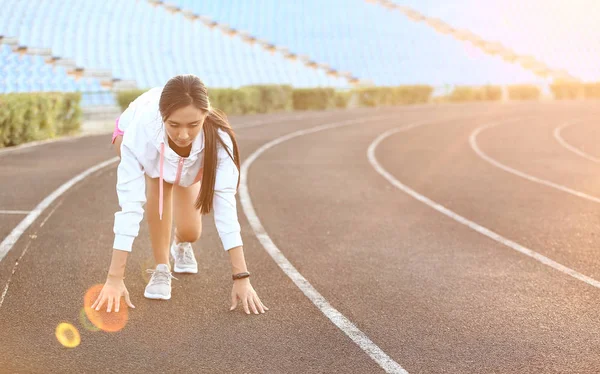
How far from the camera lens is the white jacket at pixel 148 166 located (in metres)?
5.36

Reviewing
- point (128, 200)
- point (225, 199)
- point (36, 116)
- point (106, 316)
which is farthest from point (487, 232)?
point (36, 116)

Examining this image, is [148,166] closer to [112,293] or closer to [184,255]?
[112,293]

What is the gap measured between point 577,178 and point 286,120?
16.8m

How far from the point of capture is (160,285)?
615 centimetres

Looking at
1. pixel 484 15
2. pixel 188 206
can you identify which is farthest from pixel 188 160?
pixel 484 15

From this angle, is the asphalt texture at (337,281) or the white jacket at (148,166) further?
the white jacket at (148,166)

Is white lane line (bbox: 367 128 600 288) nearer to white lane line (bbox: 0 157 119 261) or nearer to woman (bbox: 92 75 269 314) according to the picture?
woman (bbox: 92 75 269 314)

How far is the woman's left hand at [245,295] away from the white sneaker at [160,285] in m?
0.64

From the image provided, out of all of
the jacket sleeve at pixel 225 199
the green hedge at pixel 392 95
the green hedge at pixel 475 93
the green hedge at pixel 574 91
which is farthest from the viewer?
the green hedge at pixel 574 91

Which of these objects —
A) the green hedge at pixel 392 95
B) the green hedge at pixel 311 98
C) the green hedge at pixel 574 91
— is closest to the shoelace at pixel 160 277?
the green hedge at pixel 311 98

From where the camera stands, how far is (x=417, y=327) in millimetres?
5660

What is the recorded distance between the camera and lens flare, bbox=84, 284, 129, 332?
5.48 meters

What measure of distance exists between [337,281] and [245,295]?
1.50 metres

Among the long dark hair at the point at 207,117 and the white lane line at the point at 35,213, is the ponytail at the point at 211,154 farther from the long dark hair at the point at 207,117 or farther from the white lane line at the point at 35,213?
the white lane line at the point at 35,213
